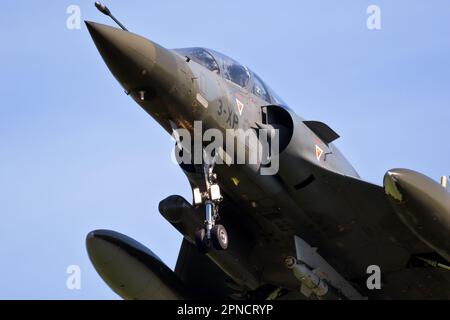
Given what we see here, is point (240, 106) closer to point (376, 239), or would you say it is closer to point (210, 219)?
point (210, 219)

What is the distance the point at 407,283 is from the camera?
17375mm

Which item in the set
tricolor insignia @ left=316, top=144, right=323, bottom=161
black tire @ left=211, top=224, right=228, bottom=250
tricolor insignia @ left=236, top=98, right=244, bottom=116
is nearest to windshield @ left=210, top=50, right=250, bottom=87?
tricolor insignia @ left=236, top=98, right=244, bottom=116

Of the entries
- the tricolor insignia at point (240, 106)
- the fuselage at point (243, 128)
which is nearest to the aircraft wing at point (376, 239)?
the fuselage at point (243, 128)

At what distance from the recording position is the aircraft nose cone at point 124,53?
14734 millimetres

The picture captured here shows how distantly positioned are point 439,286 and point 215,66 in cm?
484

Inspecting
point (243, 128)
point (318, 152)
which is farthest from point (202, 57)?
point (318, 152)

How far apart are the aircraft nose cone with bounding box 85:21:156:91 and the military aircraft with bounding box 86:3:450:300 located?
38mm

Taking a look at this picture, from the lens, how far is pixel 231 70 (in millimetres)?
16812

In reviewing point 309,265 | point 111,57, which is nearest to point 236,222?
point 309,265

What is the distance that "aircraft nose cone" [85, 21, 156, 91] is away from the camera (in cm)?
1473

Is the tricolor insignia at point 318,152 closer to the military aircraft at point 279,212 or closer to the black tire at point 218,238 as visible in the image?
the military aircraft at point 279,212

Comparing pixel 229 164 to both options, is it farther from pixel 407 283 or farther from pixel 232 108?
pixel 407 283

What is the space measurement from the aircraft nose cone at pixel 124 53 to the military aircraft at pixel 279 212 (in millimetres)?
38

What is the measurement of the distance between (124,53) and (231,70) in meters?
2.47
